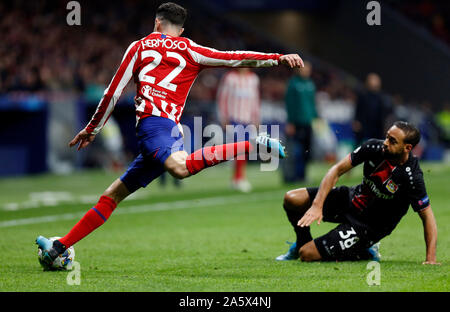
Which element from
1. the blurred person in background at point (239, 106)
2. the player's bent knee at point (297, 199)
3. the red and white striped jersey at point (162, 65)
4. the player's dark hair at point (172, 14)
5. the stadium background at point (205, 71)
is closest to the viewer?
the red and white striped jersey at point (162, 65)

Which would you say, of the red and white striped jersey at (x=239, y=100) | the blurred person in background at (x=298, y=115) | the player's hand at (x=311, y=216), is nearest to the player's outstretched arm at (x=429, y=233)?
the player's hand at (x=311, y=216)

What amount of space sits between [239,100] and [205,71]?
11.2 meters

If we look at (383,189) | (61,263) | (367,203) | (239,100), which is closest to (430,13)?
(239,100)

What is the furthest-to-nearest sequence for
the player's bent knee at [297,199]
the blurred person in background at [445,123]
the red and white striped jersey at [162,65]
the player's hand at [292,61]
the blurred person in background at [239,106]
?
the blurred person in background at [445,123] < the blurred person in background at [239,106] < the player's bent knee at [297,199] < the red and white striped jersey at [162,65] < the player's hand at [292,61]

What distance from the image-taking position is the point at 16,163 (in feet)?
61.6

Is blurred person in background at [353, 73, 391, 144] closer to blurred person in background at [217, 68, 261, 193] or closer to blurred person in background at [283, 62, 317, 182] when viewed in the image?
blurred person in background at [283, 62, 317, 182]

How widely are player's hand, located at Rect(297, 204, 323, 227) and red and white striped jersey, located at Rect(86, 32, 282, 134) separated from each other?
1238 mm

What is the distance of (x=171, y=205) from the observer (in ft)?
41.6

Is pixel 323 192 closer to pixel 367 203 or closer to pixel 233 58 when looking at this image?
pixel 367 203

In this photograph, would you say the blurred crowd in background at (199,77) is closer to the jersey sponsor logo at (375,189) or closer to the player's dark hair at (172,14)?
the jersey sponsor logo at (375,189)

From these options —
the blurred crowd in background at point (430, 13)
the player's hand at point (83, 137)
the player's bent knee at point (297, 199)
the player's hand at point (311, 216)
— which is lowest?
the player's hand at point (311, 216)

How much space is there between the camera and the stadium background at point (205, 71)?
1891 cm

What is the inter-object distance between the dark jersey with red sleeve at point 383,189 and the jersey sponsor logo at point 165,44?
65.9 inches
